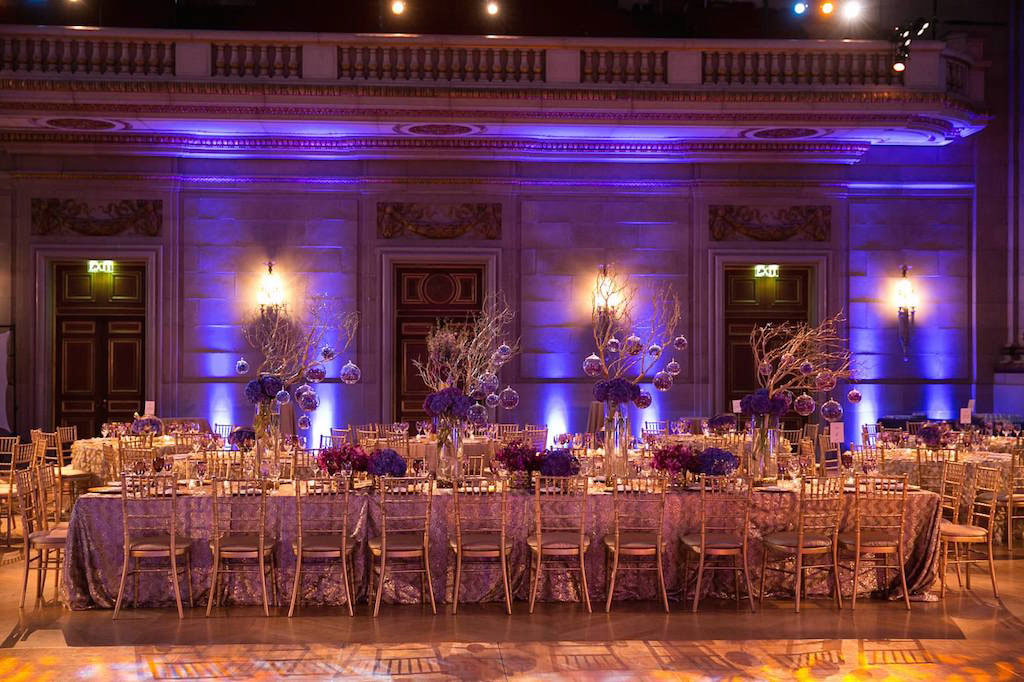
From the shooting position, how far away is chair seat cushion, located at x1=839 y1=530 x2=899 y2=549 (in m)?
6.35

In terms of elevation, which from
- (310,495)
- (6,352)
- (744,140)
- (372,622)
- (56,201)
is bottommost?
(372,622)

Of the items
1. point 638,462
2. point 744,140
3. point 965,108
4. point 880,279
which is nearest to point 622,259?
point 744,140

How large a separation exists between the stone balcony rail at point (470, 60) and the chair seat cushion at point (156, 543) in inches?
258

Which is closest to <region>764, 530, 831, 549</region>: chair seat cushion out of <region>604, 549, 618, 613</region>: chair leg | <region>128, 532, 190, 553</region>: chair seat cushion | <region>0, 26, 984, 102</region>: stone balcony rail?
<region>604, 549, 618, 613</region>: chair leg

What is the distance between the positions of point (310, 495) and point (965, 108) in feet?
30.2

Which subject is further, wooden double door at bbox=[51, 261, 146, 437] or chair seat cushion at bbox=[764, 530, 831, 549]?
wooden double door at bbox=[51, 261, 146, 437]

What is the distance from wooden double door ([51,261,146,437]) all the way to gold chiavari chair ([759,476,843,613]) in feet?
29.0

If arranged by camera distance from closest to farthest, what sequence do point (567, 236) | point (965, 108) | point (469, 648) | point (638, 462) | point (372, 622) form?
1. point (469, 648)
2. point (372, 622)
3. point (638, 462)
4. point (965, 108)
5. point (567, 236)

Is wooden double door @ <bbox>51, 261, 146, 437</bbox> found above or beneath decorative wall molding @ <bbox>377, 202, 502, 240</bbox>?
beneath

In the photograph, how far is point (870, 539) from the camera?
6395mm

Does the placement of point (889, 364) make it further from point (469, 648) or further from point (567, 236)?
point (469, 648)

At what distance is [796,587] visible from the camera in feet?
20.6

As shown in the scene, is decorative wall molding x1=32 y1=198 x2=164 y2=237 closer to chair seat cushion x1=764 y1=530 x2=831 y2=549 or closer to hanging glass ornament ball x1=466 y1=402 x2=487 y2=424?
hanging glass ornament ball x1=466 y1=402 x2=487 y2=424

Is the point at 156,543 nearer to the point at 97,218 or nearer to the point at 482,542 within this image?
the point at 482,542
